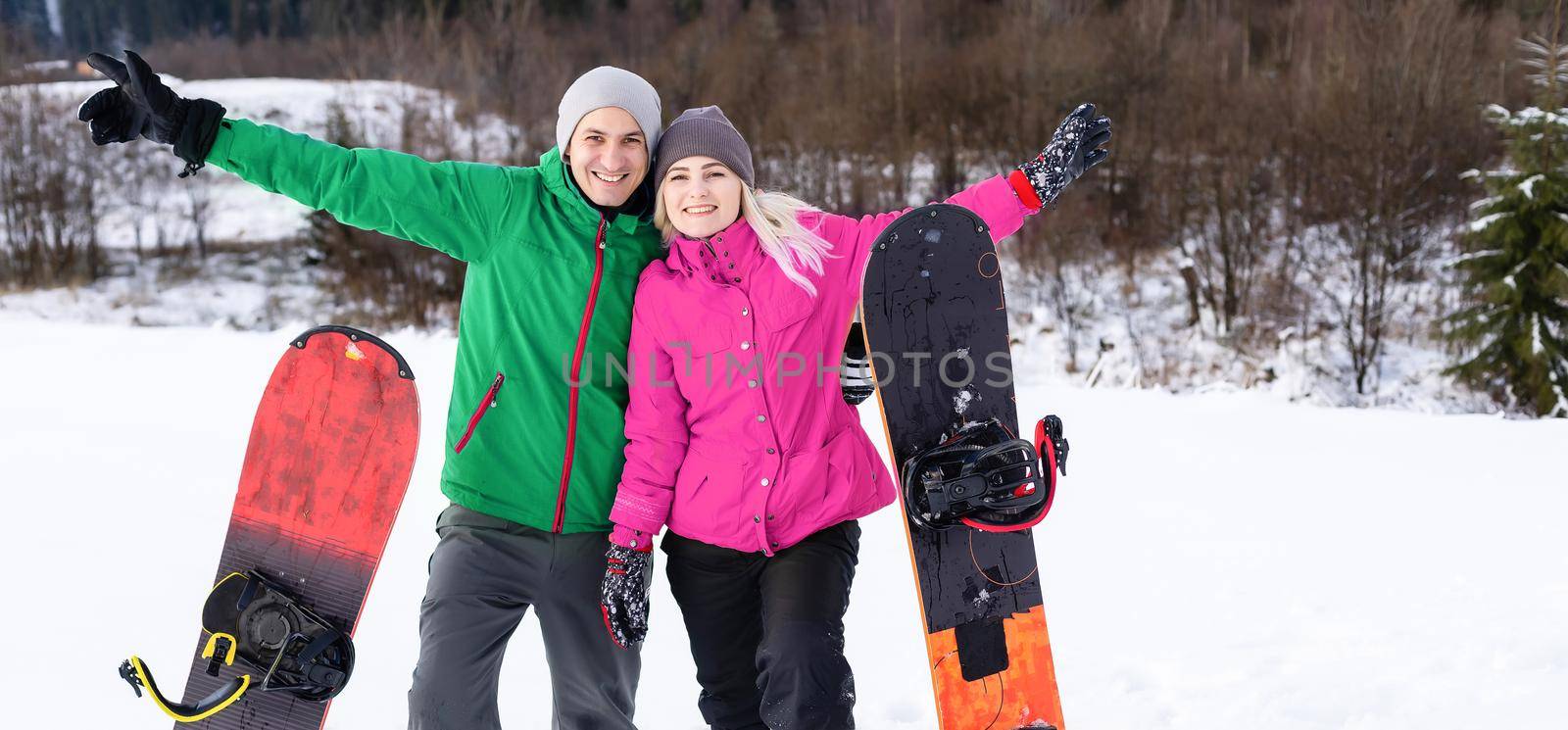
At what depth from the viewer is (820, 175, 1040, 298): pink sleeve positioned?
2.08 metres

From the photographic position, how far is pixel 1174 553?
3643 mm

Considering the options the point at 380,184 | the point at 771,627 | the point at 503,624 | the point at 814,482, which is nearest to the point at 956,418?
the point at 814,482

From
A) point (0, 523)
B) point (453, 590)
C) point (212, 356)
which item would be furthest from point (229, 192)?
point (453, 590)

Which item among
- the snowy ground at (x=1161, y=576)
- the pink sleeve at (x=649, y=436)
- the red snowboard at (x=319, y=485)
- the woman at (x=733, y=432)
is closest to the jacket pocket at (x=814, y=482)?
the woman at (x=733, y=432)

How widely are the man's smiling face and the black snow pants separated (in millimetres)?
734

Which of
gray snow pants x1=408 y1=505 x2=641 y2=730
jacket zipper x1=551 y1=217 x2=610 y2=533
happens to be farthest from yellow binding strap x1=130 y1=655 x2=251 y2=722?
jacket zipper x1=551 y1=217 x2=610 y2=533

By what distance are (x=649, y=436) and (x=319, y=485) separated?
→ 0.87 meters

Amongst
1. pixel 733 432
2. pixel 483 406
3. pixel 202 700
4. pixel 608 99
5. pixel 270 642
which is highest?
pixel 608 99

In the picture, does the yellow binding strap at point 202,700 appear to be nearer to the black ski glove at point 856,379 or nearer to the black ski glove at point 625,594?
the black ski glove at point 625,594

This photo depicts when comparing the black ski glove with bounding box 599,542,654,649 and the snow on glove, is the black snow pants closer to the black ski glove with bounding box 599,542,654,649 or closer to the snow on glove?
the black ski glove with bounding box 599,542,654,649

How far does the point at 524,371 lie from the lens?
1.99 meters

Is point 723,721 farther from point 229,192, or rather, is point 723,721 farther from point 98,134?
point 229,192

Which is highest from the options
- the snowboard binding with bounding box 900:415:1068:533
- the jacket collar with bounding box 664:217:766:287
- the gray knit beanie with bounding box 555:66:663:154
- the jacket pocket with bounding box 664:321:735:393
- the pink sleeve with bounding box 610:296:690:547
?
the gray knit beanie with bounding box 555:66:663:154

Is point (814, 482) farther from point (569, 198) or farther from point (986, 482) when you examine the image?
point (569, 198)
